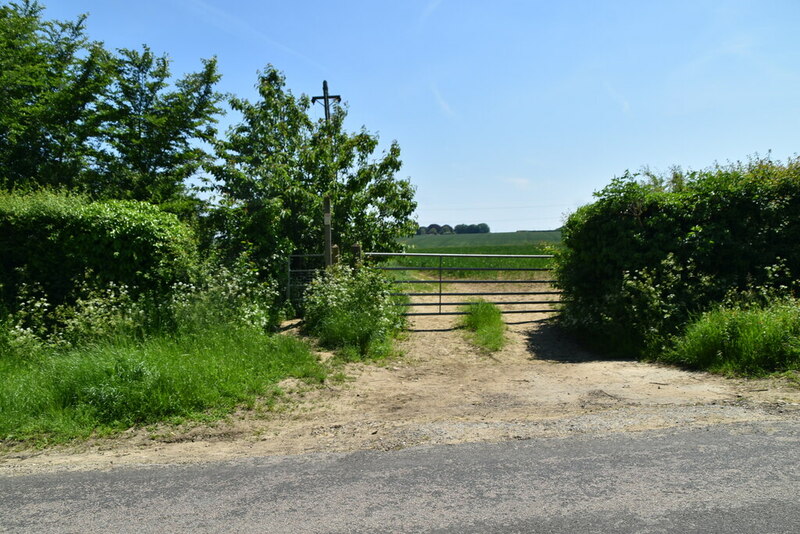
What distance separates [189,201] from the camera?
17281mm

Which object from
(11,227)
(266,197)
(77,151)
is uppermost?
(77,151)

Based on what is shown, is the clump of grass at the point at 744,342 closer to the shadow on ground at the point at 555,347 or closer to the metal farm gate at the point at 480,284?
the shadow on ground at the point at 555,347

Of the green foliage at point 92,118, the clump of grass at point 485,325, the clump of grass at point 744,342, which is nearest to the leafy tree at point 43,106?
the green foliage at point 92,118

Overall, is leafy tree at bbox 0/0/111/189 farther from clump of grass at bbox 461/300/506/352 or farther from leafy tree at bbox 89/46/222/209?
clump of grass at bbox 461/300/506/352

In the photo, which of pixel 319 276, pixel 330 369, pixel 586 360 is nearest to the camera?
pixel 330 369

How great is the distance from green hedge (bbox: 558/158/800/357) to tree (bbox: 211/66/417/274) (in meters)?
5.34

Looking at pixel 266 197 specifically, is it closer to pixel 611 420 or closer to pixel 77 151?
pixel 611 420

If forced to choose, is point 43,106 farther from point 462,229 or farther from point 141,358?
point 462,229

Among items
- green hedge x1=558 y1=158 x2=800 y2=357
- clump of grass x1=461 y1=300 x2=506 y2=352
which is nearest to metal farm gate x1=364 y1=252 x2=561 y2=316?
clump of grass x1=461 y1=300 x2=506 y2=352

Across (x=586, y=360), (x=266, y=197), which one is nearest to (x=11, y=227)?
(x=266, y=197)

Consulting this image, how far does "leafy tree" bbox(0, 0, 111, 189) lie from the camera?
16.0 meters

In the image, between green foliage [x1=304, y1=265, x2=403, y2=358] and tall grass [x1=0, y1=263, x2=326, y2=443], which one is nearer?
tall grass [x1=0, y1=263, x2=326, y2=443]

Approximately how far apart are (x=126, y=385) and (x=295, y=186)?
6479mm

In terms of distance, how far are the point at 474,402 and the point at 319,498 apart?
2.94m
